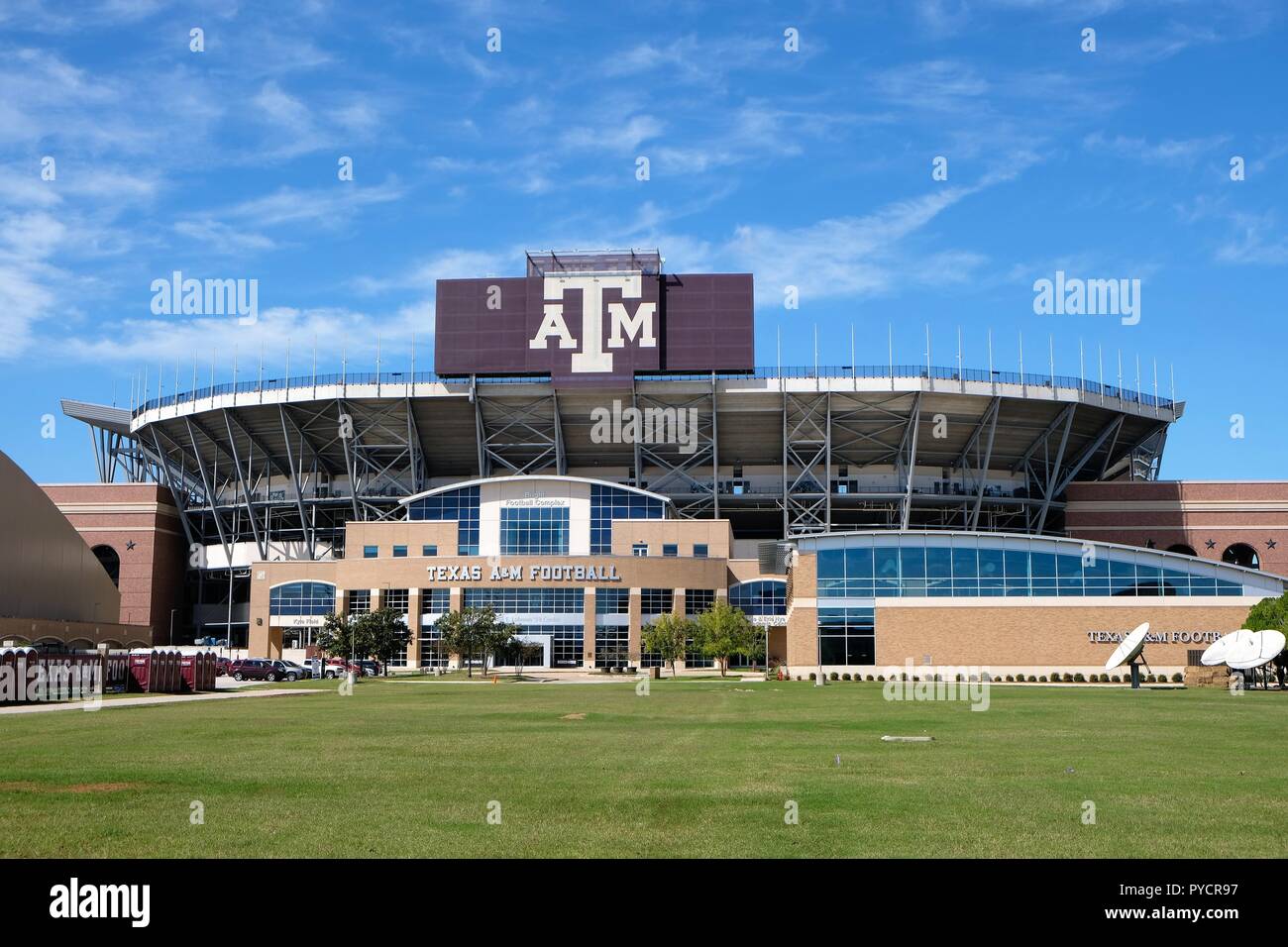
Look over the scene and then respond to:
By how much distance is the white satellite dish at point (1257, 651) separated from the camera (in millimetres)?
51406

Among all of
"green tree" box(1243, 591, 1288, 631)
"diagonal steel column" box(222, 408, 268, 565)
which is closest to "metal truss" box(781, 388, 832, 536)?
"green tree" box(1243, 591, 1288, 631)

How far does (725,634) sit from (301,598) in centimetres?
4056

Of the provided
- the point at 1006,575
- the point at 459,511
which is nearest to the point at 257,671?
the point at 459,511

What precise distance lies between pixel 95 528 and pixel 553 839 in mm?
109712

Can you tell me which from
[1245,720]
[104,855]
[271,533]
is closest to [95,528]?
[271,533]

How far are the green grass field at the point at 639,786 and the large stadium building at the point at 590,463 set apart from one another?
59021 mm

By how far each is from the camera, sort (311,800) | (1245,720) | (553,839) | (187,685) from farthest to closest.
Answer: (187,685), (1245,720), (311,800), (553,839)

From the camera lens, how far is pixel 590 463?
358 feet

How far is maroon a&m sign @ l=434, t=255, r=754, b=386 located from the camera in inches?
3920

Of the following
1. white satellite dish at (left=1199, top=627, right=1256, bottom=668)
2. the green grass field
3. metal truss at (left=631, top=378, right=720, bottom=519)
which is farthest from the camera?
metal truss at (left=631, top=378, right=720, bottom=519)

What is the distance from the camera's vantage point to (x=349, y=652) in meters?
81.7

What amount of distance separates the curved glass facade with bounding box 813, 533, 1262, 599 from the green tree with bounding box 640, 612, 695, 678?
12.0 metres

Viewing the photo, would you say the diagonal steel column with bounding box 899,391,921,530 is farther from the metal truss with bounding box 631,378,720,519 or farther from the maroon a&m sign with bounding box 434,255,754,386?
the metal truss with bounding box 631,378,720,519
